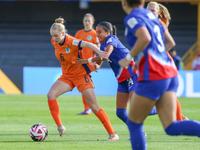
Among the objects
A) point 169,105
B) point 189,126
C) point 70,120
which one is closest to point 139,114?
point 169,105

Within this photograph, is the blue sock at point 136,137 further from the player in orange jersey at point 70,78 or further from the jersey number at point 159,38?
the player in orange jersey at point 70,78

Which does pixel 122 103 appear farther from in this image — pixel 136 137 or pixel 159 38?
pixel 159 38

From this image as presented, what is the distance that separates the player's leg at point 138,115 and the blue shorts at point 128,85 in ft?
6.48

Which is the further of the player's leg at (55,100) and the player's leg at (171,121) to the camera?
the player's leg at (55,100)

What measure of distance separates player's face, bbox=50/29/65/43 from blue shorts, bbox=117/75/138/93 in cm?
129

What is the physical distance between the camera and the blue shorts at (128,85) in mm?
5386

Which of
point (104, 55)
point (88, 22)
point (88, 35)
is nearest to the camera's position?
point (104, 55)

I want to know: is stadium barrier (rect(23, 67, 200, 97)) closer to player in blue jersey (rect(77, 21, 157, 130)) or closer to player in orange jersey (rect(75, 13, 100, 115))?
player in orange jersey (rect(75, 13, 100, 115))

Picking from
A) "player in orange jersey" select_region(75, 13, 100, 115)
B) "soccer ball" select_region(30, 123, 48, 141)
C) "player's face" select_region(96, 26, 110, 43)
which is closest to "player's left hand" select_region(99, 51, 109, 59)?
"player's face" select_region(96, 26, 110, 43)

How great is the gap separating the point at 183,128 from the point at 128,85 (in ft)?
6.88

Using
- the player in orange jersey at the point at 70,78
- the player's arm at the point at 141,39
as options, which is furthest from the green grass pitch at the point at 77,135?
the player's arm at the point at 141,39

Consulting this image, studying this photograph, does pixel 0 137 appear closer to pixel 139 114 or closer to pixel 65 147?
pixel 65 147

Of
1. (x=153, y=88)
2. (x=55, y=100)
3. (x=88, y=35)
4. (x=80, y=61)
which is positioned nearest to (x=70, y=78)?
(x=80, y=61)

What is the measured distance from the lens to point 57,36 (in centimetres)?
571
